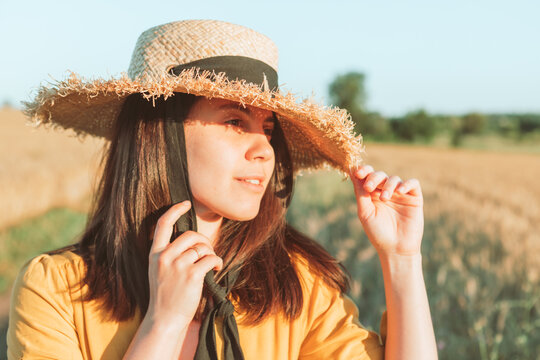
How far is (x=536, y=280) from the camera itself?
3.73m

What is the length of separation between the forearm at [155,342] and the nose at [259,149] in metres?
0.68

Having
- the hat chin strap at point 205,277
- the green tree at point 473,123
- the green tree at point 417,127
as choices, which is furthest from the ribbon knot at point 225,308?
the green tree at point 473,123

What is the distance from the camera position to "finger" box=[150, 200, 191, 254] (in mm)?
1633

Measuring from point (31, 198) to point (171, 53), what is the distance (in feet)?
24.1

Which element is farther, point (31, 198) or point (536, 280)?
point (31, 198)

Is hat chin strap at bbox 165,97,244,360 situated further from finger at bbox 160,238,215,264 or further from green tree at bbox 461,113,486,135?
green tree at bbox 461,113,486,135

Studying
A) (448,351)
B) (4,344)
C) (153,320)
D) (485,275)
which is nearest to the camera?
(153,320)

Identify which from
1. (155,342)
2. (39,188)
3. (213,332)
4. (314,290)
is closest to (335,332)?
(314,290)

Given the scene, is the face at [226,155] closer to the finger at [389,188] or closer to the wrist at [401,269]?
the finger at [389,188]

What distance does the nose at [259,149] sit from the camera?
5.89 ft

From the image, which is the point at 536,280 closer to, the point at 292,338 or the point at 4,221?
the point at 292,338

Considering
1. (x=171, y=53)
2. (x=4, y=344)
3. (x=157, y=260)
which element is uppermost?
(x=171, y=53)

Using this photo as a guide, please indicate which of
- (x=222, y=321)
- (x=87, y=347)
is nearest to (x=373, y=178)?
(x=222, y=321)

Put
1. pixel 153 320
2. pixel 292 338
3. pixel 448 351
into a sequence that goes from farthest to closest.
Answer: pixel 448 351
pixel 292 338
pixel 153 320
